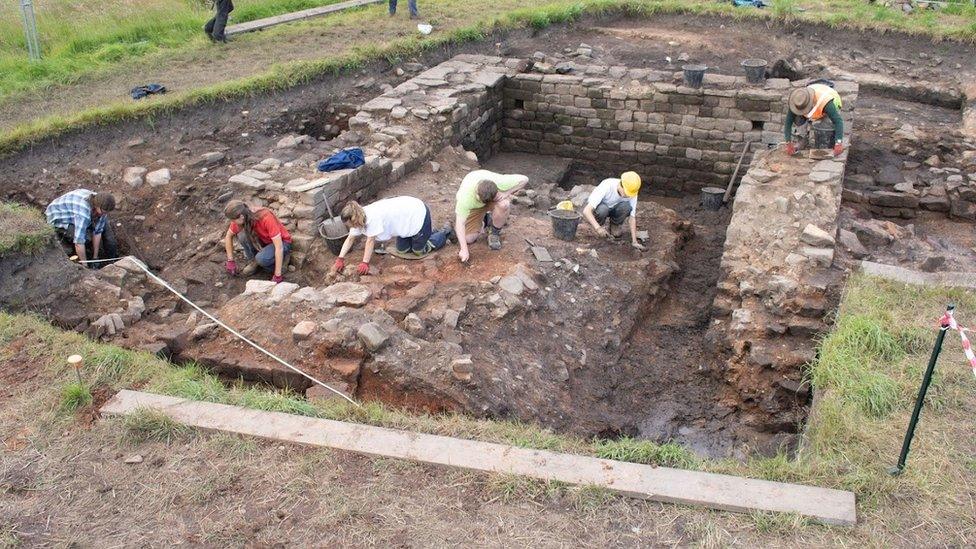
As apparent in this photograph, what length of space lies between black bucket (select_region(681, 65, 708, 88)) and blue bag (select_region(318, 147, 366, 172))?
4755mm

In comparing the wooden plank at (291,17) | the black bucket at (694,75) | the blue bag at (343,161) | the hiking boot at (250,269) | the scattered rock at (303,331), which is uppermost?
the wooden plank at (291,17)

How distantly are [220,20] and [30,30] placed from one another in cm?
276

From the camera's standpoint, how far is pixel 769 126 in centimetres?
1028

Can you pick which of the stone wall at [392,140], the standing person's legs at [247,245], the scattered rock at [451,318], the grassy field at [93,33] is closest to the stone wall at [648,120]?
the stone wall at [392,140]

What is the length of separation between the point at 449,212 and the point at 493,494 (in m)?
4.42

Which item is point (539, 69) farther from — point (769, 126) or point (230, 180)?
point (230, 180)

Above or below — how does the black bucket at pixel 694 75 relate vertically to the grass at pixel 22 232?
above

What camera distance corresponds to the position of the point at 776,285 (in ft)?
22.0

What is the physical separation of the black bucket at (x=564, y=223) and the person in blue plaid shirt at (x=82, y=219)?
4318 mm

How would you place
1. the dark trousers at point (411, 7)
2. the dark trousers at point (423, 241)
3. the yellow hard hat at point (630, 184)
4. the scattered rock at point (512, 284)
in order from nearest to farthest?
the scattered rock at point (512, 284)
the dark trousers at point (423, 241)
the yellow hard hat at point (630, 184)
the dark trousers at point (411, 7)

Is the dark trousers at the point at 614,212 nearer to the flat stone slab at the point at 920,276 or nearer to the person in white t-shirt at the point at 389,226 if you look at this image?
the person in white t-shirt at the point at 389,226

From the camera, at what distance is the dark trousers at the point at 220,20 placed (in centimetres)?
1259

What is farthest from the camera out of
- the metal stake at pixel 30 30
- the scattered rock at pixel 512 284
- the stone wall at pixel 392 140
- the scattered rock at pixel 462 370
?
the metal stake at pixel 30 30

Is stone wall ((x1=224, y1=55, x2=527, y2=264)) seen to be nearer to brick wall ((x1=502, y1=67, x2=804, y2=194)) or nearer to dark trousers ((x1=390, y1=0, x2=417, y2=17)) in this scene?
brick wall ((x1=502, y1=67, x2=804, y2=194))
